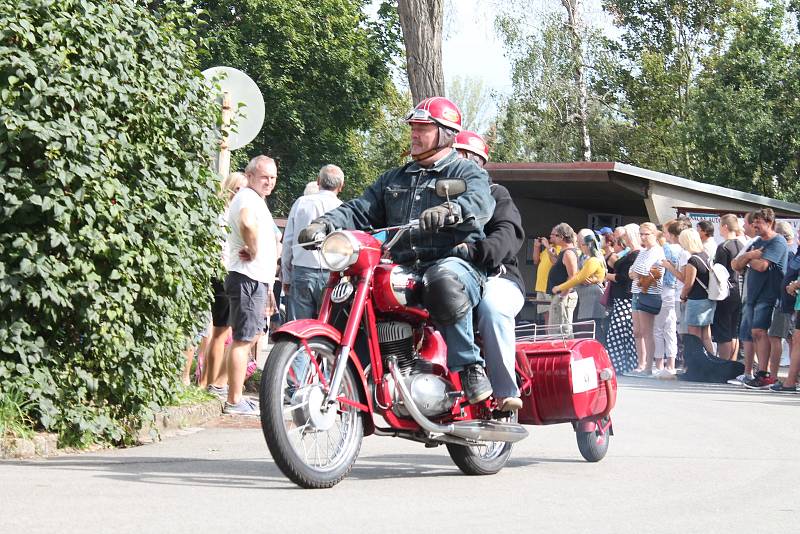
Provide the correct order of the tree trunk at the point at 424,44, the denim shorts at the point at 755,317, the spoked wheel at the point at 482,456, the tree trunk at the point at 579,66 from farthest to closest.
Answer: the tree trunk at the point at 579,66
the tree trunk at the point at 424,44
the denim shorts at the point at 755,317
the spoked wheel at the point at 482,456

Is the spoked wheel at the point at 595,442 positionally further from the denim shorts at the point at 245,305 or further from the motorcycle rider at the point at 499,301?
the denim shorts at the point at 245,305

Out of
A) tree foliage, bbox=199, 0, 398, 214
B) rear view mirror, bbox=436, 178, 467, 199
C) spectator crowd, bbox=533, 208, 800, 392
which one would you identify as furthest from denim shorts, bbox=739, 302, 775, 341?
tree foliage, bbox=199, 0, 398, 214

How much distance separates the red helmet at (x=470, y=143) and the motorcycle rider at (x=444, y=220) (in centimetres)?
36

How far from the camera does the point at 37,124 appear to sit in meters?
6.39

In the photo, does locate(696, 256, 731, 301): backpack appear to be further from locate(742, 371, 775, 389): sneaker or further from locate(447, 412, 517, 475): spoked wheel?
locate(447, 412, 517, 475): spoked wheel

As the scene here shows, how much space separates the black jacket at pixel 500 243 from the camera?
21.1 ft

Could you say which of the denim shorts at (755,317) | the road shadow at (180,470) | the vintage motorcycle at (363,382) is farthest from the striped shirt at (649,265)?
the road shadow at (180,470)

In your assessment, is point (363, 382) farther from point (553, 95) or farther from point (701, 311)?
point (553, 95)

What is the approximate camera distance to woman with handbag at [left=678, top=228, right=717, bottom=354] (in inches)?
618

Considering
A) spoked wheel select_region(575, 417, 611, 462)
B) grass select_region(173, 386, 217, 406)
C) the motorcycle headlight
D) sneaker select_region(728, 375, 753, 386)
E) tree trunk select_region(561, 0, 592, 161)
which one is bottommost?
spoked wheel select_region(575, 417, 611, 462)

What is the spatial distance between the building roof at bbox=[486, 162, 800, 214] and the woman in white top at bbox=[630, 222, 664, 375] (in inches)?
209

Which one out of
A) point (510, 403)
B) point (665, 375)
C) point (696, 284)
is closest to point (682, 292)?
point (696, 284)

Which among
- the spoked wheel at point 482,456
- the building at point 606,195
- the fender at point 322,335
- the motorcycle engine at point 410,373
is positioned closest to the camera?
the fender at point 322,335

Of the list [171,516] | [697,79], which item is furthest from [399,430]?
[697,79]
